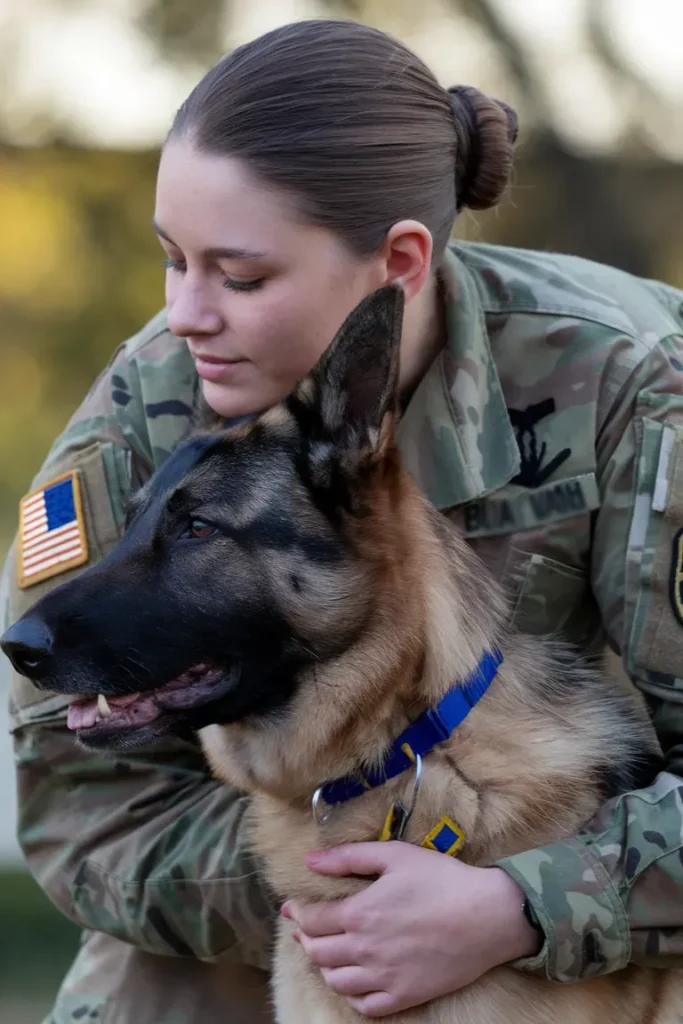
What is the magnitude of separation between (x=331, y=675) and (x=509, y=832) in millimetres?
400

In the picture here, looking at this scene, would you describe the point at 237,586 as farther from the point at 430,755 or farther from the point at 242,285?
the point at 242,285

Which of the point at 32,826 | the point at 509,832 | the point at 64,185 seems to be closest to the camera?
the point at 509,832

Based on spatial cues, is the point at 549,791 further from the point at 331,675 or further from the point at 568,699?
the point at 331,675

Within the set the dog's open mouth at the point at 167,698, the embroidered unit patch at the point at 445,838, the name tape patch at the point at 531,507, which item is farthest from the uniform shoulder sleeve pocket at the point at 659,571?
the dog's open mouth at the point at 167,698

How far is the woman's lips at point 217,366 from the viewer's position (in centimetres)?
232

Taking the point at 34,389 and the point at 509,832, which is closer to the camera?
the point at 509,832

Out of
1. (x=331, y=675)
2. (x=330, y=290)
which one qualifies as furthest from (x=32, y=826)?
(x=330, y=290)

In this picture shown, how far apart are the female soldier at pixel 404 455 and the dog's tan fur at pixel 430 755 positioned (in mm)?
64

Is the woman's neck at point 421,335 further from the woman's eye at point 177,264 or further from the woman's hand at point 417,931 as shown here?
the woman's hand at point 417,931

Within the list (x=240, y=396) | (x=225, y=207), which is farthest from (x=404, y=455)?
(x=225, y=207)

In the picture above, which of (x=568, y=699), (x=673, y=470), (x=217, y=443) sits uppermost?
(x=217, y=443)

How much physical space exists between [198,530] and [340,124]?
0.80 m

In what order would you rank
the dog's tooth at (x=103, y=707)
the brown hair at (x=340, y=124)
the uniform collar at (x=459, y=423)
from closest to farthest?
the dog's tooth at (x=103, y=707), the brown hair at (x=340, y=124), the uniform collar at (x=459, y=423)

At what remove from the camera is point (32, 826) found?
254 cm
